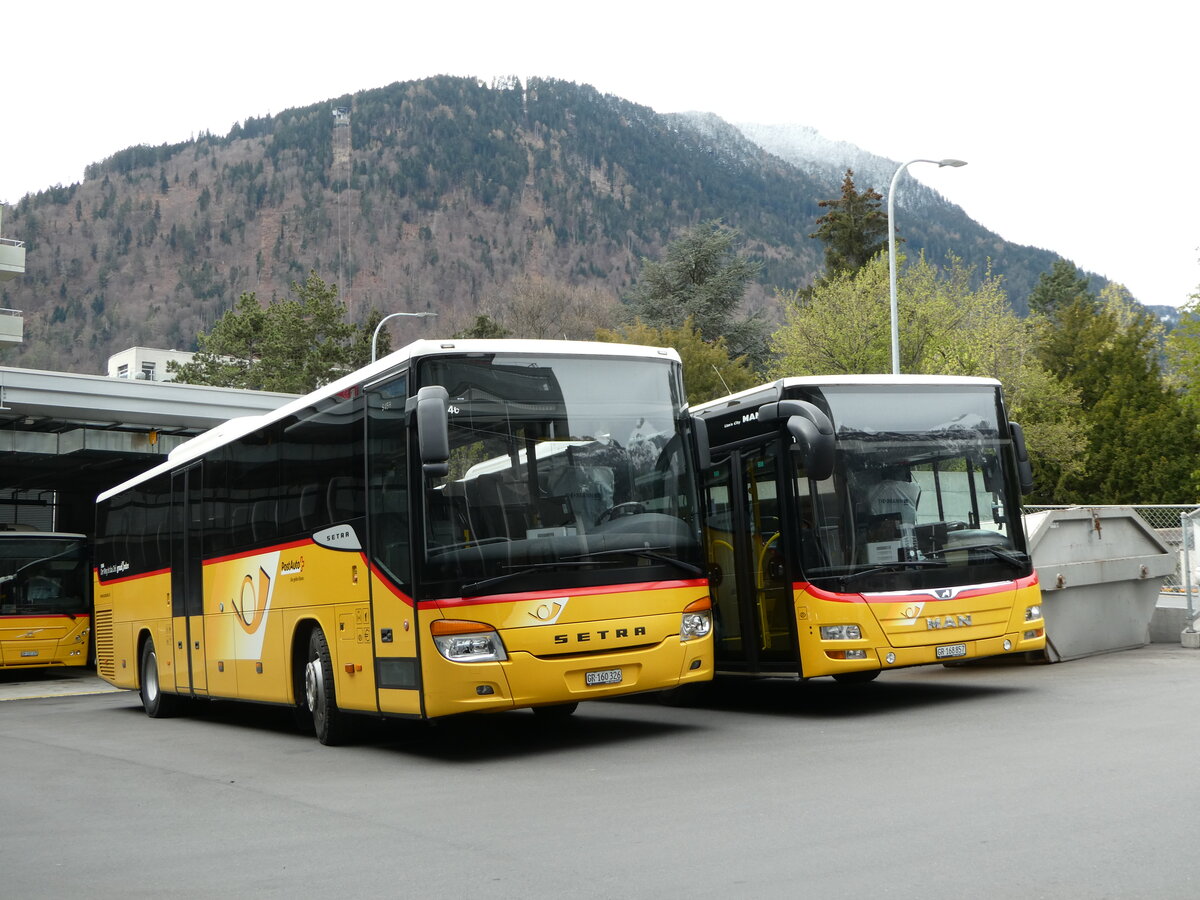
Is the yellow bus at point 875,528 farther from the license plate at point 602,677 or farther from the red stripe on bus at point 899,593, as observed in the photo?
the license plate at point 602,677

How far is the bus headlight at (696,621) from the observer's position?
1082 cm

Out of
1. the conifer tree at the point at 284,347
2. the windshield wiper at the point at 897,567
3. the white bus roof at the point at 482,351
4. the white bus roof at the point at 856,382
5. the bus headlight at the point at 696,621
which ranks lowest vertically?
the bus headlight at the point at 696,621

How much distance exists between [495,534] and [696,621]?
73.6 inches

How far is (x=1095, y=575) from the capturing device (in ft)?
53.5

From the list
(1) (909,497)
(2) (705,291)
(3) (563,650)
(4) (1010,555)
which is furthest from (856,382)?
(2) (705,291)

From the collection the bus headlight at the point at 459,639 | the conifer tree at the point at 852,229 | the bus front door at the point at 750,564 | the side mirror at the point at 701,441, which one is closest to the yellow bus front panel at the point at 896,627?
the bus front door at the point at 750,564

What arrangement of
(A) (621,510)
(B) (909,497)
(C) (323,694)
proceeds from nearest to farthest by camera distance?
(A) (621,510)
(C) (323,694)
(B) (909,497)

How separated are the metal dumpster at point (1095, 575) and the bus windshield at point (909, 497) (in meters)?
3.19

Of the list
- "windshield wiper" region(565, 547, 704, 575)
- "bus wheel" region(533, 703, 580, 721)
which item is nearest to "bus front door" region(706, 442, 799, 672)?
"bus wheel" region(533, 703, 580, 721)

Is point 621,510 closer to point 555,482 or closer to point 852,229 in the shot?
point 555,482

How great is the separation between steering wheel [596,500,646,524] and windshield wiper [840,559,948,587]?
91.1 inches

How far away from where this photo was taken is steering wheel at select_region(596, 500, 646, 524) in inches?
414

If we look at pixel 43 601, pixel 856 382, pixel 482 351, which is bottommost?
pixel 43 601

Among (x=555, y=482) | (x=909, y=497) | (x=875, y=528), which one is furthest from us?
(x=909, y=497)
